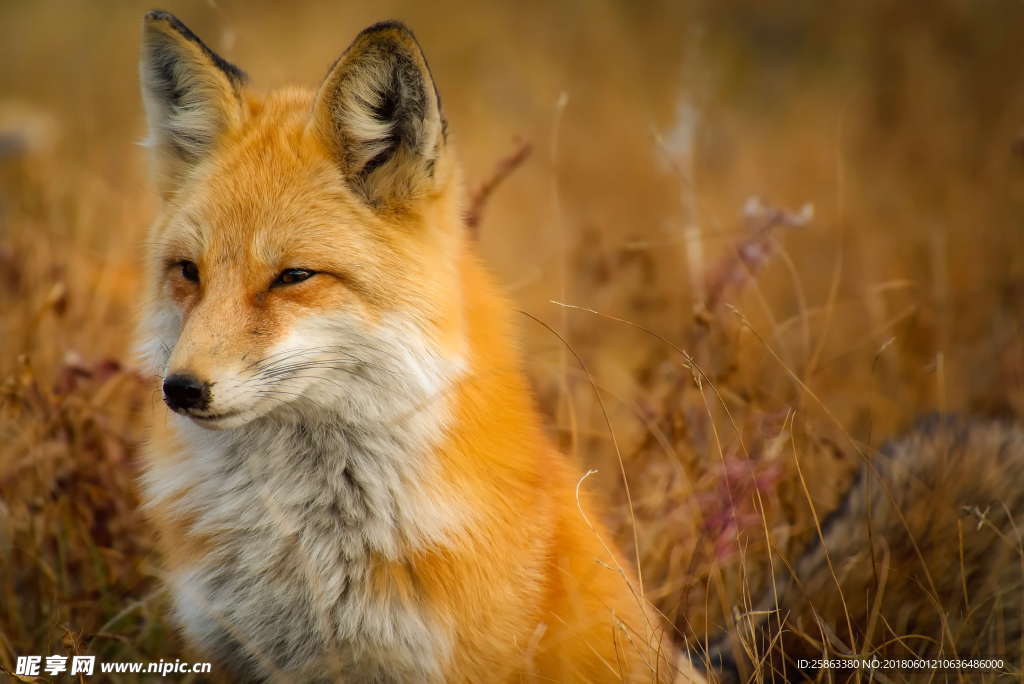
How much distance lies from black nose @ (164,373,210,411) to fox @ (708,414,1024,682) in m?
1.55

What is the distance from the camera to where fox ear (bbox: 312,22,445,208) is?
2279 mm

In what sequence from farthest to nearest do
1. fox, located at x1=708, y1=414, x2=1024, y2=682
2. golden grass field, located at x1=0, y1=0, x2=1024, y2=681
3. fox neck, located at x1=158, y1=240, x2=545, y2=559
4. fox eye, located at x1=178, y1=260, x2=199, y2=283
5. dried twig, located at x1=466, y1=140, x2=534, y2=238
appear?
1. dried twig, located at x1=466, y1=140, x2=534, y2=238
2. golden grass field, located at x1=0, y1=0, x2=1024, y2=681
3. fox, located at x1=708, y1=414, x2=1024, y2=682
4. fox eye, located at x1=178, y1=260, x2=199, y2=283
5. fox neck, located at x1=158, y1=240, x2=545, y2=559

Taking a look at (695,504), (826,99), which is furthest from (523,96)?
(695,504)

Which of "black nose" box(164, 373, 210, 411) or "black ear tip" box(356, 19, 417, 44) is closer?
"black nose" box(164, 373, 210, 411)

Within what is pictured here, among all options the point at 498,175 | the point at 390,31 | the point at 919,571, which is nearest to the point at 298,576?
the point at 390,31

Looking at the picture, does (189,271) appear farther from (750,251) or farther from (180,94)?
(750,251)

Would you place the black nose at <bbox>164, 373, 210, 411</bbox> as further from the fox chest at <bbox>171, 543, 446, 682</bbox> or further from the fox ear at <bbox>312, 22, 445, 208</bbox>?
the fox ear at <bbox>312, 22, 445, 208</bbox>

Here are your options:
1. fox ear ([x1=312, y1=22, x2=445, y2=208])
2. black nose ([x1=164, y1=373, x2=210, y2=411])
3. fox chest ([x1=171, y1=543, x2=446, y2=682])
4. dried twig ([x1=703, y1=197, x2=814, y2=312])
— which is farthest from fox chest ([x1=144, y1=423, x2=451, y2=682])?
dried twig ([x1=703, y1=197, x2=814, y2=312])

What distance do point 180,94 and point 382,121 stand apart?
2.23ft

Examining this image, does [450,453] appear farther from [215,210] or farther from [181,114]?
[181,114]

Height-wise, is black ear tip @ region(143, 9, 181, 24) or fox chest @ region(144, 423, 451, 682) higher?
black ear tip @ region(143, 9, 181, 24)

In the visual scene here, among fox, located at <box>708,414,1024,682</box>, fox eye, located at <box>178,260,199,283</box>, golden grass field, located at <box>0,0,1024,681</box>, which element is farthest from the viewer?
golden grass field, located at <box>0,0,1024,681</box>

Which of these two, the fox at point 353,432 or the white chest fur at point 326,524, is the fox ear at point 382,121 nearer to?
the fox at point 353,432

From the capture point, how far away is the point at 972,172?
6.33 m
